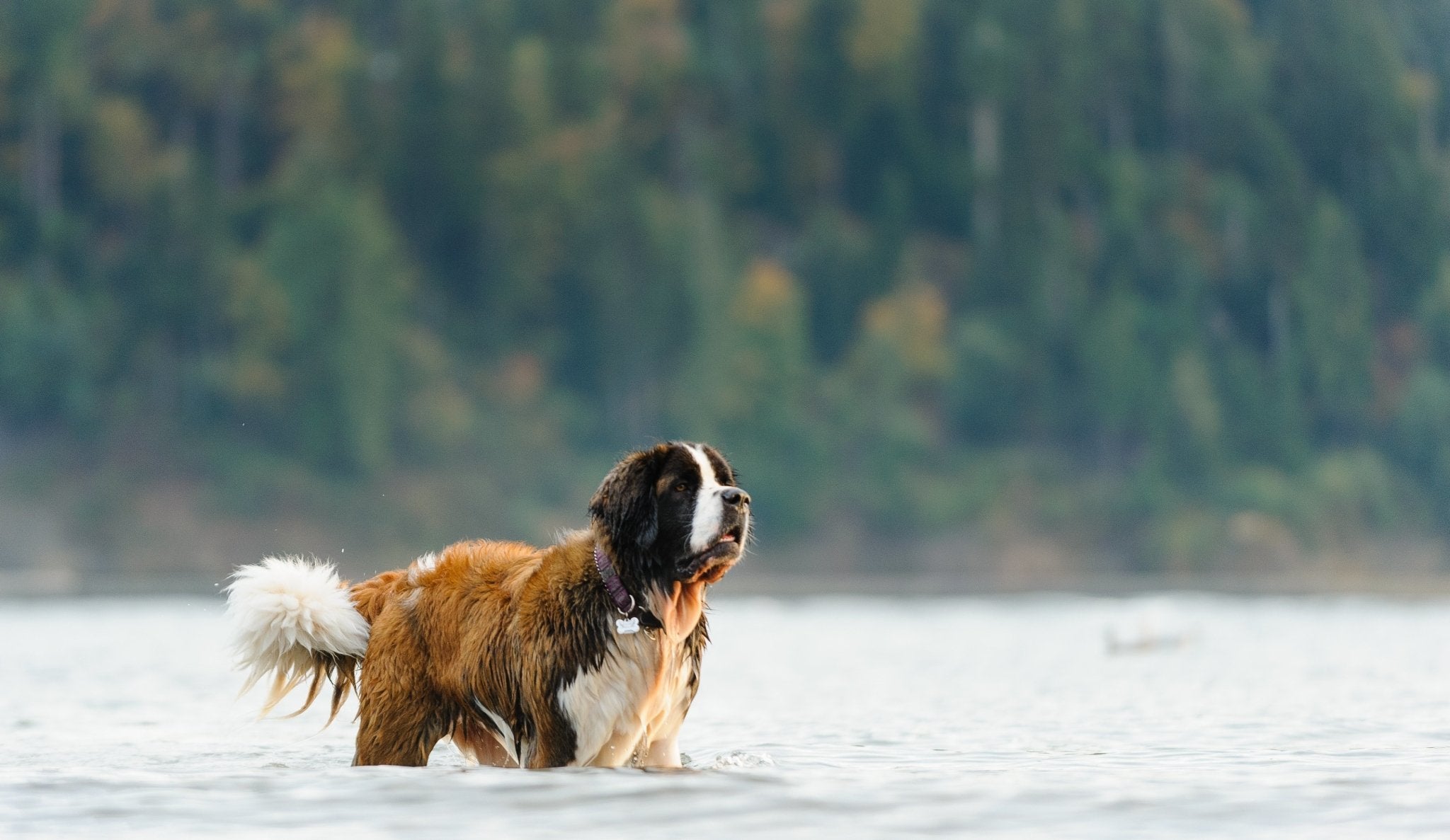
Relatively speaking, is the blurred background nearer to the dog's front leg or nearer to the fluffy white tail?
the fluffy white tail

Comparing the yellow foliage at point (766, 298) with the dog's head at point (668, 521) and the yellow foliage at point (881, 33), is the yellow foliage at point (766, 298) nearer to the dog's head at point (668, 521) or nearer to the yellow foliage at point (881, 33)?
the yellow foliage at point (881, 33)

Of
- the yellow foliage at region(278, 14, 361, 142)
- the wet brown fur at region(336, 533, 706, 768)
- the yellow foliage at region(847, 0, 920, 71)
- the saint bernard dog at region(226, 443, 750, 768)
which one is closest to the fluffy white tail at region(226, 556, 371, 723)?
the saint bernard dog at region(226, 443, 750, 768)

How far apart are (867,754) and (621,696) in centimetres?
292

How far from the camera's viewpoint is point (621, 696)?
8609 mm

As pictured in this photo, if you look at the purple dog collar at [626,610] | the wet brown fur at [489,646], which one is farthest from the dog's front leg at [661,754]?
the purple dog collar at [626,610]

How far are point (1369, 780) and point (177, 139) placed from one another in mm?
76735

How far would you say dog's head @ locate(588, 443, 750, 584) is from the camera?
863 centimetres

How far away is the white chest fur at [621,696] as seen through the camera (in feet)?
28.1

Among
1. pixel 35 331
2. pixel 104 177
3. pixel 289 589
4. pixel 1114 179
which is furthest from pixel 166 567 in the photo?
pixel 289 589

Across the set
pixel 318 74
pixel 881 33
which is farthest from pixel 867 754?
pixel 881 33

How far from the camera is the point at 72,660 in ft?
66.7

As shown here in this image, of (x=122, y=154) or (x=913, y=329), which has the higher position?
(x=122, y=154)

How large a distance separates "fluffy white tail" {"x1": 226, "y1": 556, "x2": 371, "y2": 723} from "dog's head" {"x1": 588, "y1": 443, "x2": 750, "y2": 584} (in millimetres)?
1487

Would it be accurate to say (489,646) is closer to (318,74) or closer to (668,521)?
(668,521)
